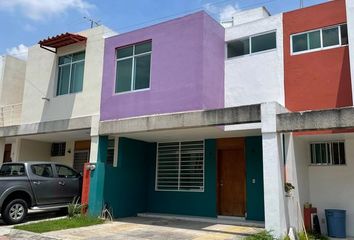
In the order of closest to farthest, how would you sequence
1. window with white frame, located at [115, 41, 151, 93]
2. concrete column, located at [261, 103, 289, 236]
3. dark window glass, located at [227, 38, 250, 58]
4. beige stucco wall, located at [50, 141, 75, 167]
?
concrete column, located at [261, 103, 289, 236], window with white frame, located at [115, 41, 151, 93], dark window glass, located at [227, 38, 250, 58], beige stucco wall, located at [50, 141, 75, 167]

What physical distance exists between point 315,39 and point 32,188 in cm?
1039

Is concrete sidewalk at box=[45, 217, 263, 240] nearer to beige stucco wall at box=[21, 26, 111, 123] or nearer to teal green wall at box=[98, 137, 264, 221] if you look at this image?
teal green wall at box=[98, 137, 264, 221]

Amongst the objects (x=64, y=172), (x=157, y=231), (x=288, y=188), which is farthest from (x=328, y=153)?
(x=64, y=172)

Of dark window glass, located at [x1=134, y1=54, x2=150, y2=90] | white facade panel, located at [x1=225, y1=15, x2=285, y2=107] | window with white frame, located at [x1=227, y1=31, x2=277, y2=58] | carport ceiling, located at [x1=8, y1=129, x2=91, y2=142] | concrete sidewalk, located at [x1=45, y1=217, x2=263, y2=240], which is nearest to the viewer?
concrete sidewalk, located at [x1=45, y1=217, x2=263, y2=240]

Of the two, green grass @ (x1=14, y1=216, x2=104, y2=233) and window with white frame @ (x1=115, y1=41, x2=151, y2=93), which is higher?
window with white frame @ (x1=115, y1=41, x2=151, y2=93)

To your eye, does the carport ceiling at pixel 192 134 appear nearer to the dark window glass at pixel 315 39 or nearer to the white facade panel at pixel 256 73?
the white facade panel at pixel 256 73

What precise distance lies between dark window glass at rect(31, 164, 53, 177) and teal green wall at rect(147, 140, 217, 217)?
4.43 meters

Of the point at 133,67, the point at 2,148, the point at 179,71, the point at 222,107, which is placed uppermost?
the point at 133,67

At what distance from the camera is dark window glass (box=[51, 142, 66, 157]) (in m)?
18.0

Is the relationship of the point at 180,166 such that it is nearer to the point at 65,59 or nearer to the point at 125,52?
the point at 125,52

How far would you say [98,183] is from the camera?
12.9 meters

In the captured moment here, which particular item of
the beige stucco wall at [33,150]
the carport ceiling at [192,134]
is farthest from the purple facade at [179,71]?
the beige stucco wall at [33,150]

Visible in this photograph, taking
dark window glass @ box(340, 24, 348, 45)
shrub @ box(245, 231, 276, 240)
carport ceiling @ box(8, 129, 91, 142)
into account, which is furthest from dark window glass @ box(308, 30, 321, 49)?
carport ceiling @ box(8, 129, 91, 142)

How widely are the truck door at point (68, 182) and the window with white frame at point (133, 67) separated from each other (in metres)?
3.41
